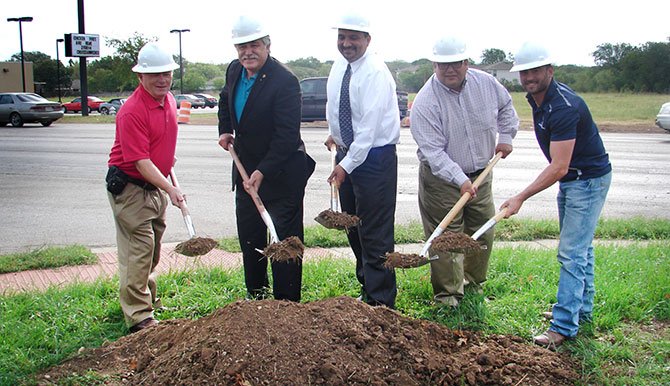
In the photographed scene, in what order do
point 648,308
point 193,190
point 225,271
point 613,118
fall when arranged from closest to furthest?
point 648,308 < point 225,271 < point 193,190 < point 613,118

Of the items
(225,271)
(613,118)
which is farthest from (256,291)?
(613,118)

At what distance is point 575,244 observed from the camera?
414 cm

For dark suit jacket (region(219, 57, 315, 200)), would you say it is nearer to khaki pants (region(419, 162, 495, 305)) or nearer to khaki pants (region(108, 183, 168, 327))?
khaki pants (region(108, 183, 168, 327))

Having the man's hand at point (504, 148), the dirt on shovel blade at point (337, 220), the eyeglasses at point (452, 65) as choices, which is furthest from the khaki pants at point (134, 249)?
the man's hand at point (504, 148)

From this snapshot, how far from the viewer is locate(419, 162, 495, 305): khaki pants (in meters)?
4.78

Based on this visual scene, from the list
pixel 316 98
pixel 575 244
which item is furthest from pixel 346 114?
pixel 316 98

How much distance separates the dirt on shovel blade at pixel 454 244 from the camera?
416 cm

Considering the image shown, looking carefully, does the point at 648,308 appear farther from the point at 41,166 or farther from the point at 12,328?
the point at 41,166

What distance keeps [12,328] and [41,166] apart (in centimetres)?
963

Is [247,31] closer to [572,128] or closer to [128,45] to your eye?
[572,128]

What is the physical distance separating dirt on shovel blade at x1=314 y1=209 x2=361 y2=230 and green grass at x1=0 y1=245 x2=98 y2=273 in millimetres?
2783

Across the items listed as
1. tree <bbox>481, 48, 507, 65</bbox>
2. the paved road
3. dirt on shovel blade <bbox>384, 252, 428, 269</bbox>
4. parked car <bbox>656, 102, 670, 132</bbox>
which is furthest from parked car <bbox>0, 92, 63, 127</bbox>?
tree <bbox>481, 48, 507, 65</bbox>

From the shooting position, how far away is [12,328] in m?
4.29

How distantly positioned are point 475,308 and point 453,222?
64 centimetres
